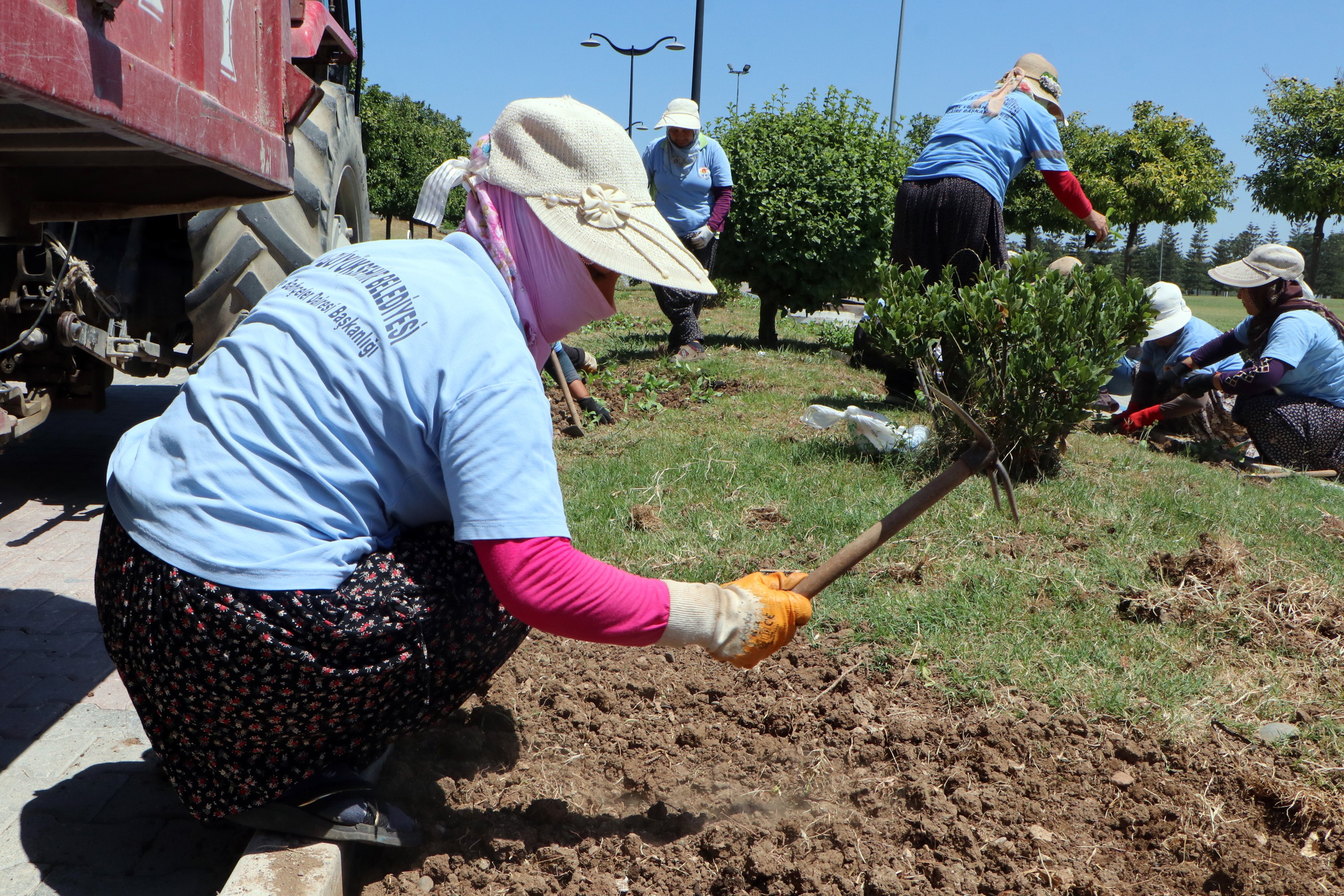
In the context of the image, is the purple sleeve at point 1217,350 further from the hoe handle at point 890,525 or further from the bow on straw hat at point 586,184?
the bow on straw hat at point 586,184

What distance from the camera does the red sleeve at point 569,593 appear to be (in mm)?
1631

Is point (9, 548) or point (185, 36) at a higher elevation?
point (185, 36)

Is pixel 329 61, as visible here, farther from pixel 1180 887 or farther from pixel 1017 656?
pixel 1180 887

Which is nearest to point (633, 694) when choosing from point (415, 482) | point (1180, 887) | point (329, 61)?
point (415, 482)

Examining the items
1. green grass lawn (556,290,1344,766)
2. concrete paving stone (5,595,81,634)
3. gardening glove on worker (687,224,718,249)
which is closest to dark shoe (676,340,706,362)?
gardening glove on worker (687,224,718,249)

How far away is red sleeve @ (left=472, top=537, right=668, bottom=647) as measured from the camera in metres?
1.63

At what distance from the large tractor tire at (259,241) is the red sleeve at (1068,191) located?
3457 millimetres

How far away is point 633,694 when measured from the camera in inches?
106

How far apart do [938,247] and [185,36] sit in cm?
401

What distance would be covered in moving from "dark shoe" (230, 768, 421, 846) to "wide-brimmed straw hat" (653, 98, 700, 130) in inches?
245

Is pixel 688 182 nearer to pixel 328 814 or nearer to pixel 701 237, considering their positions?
pixel 701 237

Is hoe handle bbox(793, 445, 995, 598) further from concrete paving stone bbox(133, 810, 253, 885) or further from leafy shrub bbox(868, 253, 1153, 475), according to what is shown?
leafy shrub bbox(868, 253, 1153, 475)

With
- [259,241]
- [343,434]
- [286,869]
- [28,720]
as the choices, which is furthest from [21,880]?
[259,241]

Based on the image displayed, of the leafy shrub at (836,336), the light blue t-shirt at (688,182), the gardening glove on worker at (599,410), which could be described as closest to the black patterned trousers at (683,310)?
Answer: the light blue t-shirt at (688,182)
